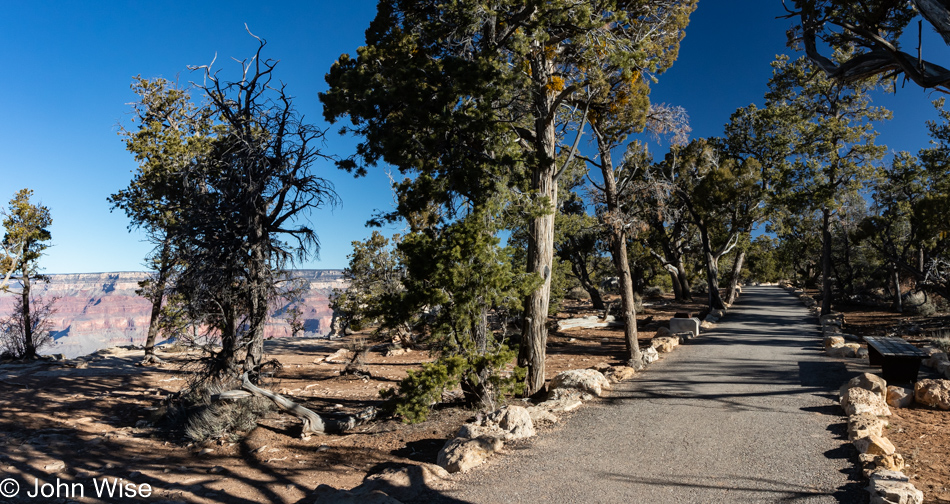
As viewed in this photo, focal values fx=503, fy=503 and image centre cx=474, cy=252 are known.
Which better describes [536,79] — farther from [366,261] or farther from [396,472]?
[366,261]

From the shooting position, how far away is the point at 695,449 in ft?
17.5

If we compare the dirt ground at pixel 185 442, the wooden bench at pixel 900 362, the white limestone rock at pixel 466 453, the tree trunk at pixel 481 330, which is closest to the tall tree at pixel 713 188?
the dirt ground at pixel 185 442

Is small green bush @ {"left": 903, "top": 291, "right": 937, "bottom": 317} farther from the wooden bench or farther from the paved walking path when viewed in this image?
the paved walking path

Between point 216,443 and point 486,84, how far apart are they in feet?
22.5

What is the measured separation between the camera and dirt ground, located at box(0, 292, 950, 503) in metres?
5.61

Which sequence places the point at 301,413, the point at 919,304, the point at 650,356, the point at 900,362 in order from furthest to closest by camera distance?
the point at 919,304 → the point at 650,356 → the point at 301,413 → the point at 900,362

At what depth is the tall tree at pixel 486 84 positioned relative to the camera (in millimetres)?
7594

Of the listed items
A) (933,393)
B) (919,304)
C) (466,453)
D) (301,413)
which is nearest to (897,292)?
(919,304)

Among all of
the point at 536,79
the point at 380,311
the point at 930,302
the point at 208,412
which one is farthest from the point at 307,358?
the point at 930,302

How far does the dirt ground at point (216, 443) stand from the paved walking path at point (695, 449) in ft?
2.61

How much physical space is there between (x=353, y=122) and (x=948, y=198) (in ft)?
63.8

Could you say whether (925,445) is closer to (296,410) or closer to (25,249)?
(296,410)
